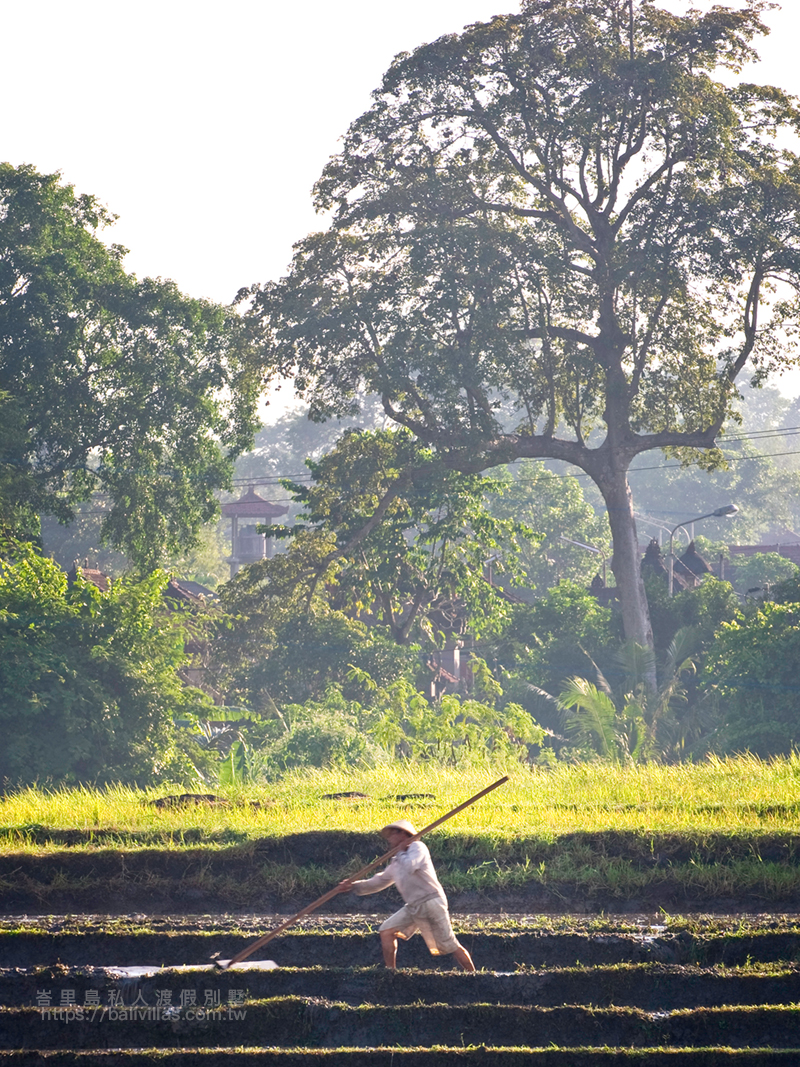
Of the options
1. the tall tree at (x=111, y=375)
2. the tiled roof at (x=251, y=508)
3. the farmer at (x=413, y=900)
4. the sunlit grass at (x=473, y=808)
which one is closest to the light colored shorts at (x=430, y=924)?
the farmer at (x=413, y=900)

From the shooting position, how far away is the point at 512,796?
1304 cm

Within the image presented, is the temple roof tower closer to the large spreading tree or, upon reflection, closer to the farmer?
the large spreading tree

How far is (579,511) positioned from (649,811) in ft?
154

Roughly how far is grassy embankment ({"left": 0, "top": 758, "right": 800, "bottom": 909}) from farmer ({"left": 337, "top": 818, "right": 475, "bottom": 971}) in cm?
213

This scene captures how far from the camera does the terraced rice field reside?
22.3 ft

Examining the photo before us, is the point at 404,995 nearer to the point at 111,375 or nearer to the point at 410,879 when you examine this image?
the point at 410,879

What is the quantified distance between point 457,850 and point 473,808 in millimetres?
1638

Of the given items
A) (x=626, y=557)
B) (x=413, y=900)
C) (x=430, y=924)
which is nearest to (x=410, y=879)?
(x=413, y=900)

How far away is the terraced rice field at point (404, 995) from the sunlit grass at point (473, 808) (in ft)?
6.09

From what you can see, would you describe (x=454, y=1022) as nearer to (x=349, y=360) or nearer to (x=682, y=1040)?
(x=682, y=1040)

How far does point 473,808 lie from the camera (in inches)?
475

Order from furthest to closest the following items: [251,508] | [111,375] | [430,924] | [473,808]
Result: [251,508]
[111,375]
[473,808]
[430,924]

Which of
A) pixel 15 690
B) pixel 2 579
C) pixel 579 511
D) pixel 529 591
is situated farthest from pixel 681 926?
pixel 579 511

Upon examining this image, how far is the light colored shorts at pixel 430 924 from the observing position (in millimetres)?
7809
